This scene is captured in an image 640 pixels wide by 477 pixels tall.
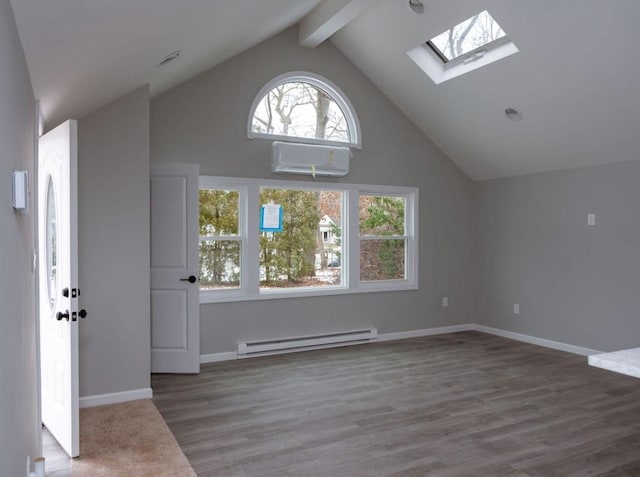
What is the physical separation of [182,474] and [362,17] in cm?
442

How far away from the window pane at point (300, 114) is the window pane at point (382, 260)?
1352 mm

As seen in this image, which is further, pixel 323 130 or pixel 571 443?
pixel 323 130

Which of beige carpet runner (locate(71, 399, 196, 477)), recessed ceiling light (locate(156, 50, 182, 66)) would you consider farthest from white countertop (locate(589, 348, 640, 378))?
recessed ceiling light (locate(156, 50, 182, 66))

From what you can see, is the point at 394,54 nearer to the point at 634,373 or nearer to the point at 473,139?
the point at 473,139

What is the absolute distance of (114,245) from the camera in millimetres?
3766

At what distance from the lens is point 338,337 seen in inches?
223

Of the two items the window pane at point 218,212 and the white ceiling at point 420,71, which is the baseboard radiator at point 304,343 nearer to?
the window pane at point 218,212

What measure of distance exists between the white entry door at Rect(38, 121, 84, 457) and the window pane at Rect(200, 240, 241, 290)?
1.92m

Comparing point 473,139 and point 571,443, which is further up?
point 473,139

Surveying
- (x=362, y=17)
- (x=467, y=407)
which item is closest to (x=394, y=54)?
(x=362, y=17)

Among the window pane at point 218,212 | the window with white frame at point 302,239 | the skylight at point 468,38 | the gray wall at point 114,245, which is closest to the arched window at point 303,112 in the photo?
the window with white frame at point 302,239

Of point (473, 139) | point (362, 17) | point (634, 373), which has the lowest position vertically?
point (634, 373)

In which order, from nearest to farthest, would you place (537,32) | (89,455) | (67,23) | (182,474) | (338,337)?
1. (67,23)
2. (182,474)
3. (89,455)
4. (537,32)
5. (338,337)

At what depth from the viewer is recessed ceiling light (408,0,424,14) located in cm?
443
